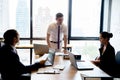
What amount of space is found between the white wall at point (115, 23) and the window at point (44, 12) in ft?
4.39

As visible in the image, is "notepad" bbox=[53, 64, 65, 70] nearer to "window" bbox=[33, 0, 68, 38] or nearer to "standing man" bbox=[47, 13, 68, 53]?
"standing man" bbox=[47, 13, 68, 53]

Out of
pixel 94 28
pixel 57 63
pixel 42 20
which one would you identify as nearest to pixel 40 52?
pixel 57 63

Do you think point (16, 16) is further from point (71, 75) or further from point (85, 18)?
point (71, 75)

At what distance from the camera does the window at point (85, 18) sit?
6215 mm

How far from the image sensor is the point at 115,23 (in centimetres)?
535

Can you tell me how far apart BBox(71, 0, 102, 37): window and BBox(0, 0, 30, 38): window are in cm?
131

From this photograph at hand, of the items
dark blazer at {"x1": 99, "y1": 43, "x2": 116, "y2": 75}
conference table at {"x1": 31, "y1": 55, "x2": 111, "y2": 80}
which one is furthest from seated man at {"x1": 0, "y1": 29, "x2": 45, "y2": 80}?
dark blazer at {"x1": 99, "y1": 43, "x2": 116, "y2": 75}

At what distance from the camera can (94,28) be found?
20.8 ft

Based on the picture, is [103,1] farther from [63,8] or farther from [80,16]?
[63,8]

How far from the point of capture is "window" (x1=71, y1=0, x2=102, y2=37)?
6215mm

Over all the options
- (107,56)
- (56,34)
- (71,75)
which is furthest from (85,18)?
(71,75)

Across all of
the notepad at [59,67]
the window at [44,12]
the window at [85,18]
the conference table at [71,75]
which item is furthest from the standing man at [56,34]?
the conference table at [71,75]

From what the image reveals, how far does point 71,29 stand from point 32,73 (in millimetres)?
3683

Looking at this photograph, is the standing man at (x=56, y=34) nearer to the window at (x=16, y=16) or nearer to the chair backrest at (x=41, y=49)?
the chair backrest at (x=41, y=49)
